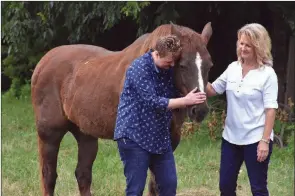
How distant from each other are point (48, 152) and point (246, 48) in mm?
2307

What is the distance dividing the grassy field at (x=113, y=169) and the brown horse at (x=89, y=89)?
2.42 ft

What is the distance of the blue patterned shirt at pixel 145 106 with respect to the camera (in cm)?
363

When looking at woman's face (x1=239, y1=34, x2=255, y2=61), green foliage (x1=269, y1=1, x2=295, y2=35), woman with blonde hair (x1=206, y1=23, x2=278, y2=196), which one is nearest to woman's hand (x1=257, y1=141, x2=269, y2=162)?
woman with blonde hair (x1=206, y1=23, x2=278, y2=196)

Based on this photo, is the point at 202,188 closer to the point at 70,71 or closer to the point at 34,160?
the point at 70,71

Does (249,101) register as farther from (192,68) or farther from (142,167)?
(142,167)

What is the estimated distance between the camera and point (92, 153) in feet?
17.9

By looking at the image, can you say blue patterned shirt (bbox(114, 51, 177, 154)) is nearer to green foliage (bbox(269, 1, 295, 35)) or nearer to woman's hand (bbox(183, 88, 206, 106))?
woman's hand (bbox(183, 88, 206, 106))

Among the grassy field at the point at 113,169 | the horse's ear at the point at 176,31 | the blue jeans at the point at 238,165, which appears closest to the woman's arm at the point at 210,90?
the blue jeans at the point at 238,165

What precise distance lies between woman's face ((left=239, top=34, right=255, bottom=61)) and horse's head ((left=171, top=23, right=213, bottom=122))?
347mm

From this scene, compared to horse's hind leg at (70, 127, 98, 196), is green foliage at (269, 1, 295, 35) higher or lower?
higher

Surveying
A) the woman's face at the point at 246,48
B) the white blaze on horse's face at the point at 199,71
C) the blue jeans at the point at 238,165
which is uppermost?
the woman's face at the point at 246,48

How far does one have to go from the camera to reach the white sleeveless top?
3887 millimetres

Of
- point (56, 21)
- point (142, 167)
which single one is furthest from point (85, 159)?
point (56, 21)

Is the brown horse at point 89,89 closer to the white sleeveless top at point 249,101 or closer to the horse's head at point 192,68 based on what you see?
the horse's head at point 192,68
